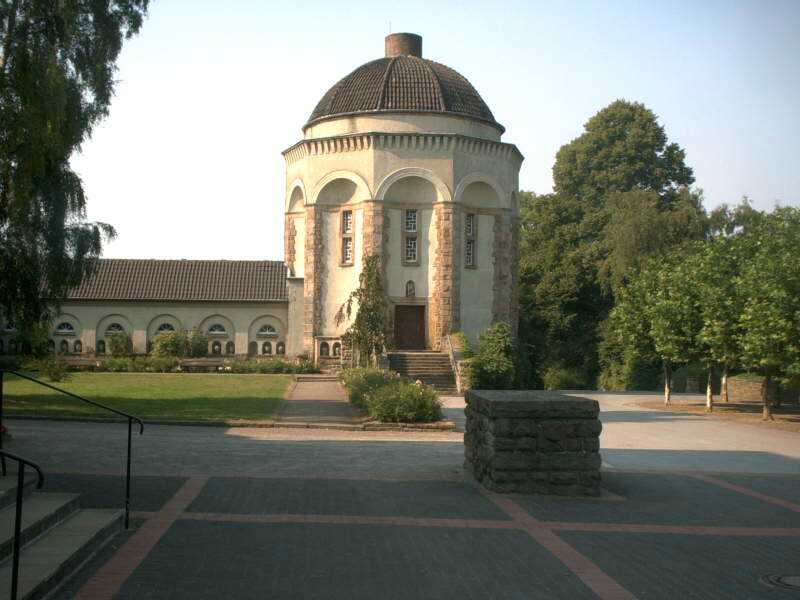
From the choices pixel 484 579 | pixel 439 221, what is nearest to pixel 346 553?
pixel 484 579

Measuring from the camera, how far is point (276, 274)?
51.1 m

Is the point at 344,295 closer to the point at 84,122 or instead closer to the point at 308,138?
the point at 308,138

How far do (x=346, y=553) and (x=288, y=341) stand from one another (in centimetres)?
3910

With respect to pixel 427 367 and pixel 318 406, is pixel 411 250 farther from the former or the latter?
pixel 318 406

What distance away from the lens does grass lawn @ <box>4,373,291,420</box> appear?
2228cm

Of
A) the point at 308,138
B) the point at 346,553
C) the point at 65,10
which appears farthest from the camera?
the point at 308,138

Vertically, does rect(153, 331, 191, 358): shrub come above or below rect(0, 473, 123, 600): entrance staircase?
above

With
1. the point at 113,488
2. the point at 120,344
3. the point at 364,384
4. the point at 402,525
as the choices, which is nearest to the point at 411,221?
the point at 120,344

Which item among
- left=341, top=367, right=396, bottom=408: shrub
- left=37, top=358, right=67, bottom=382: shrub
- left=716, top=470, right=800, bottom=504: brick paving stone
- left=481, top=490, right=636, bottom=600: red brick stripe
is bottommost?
left=716, top=470, right=800, bottom=504: brick paving stone

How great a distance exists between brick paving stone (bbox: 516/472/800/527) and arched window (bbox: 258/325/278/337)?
36.8m

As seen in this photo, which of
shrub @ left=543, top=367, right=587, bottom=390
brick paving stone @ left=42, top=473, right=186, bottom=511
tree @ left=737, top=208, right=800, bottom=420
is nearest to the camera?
brick paving stone @ left=42, top=473, right=186, bottom=511

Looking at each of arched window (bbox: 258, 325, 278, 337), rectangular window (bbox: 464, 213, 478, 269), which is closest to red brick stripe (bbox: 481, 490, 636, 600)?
rectangular window (bbox: 464, 213, 478, 269)

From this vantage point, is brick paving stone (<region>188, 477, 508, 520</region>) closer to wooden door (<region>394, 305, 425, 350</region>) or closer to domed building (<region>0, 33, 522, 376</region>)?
domed building (<region>0, 33, 522, 376</region>)

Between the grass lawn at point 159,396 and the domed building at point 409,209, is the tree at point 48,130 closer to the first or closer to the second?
the grass lawn at point 159,396
